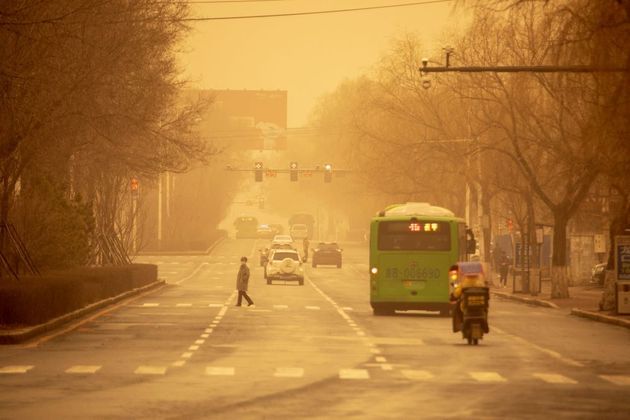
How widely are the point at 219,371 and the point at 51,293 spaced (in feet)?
44.5

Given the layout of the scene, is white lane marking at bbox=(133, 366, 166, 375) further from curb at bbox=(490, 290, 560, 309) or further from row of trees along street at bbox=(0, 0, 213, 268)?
curb at bbox=(490, 290, 560, 309)

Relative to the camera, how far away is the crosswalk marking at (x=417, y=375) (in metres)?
22.9

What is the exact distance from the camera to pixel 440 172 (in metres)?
87.1

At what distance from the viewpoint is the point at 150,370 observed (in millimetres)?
23984

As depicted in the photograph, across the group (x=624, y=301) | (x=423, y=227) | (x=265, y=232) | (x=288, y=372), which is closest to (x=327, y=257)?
(x=423, y=227)

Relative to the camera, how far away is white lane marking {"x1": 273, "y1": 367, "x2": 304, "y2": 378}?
75.3 ft

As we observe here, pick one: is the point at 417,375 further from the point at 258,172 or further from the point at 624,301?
the point at 258,172

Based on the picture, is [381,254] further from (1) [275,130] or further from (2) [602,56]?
(1) [275,130]

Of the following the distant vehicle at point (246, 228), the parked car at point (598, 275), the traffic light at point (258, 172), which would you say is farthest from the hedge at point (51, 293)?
the distant vehicle at point (246, 228)

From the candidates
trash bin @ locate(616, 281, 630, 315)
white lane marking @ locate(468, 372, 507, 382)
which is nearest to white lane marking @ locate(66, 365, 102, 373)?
white lane marking @ locate(468, 372, 507, 382)

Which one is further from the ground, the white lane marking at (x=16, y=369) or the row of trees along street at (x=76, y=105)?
the row of trees along street at (x=76, y=105)

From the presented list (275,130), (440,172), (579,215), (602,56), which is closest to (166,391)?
(602,56)

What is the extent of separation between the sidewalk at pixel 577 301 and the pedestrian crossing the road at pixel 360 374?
18.4 metres

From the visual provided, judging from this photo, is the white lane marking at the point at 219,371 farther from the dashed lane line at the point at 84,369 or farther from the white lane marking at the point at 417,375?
the white lane marking at the point at 417,375
